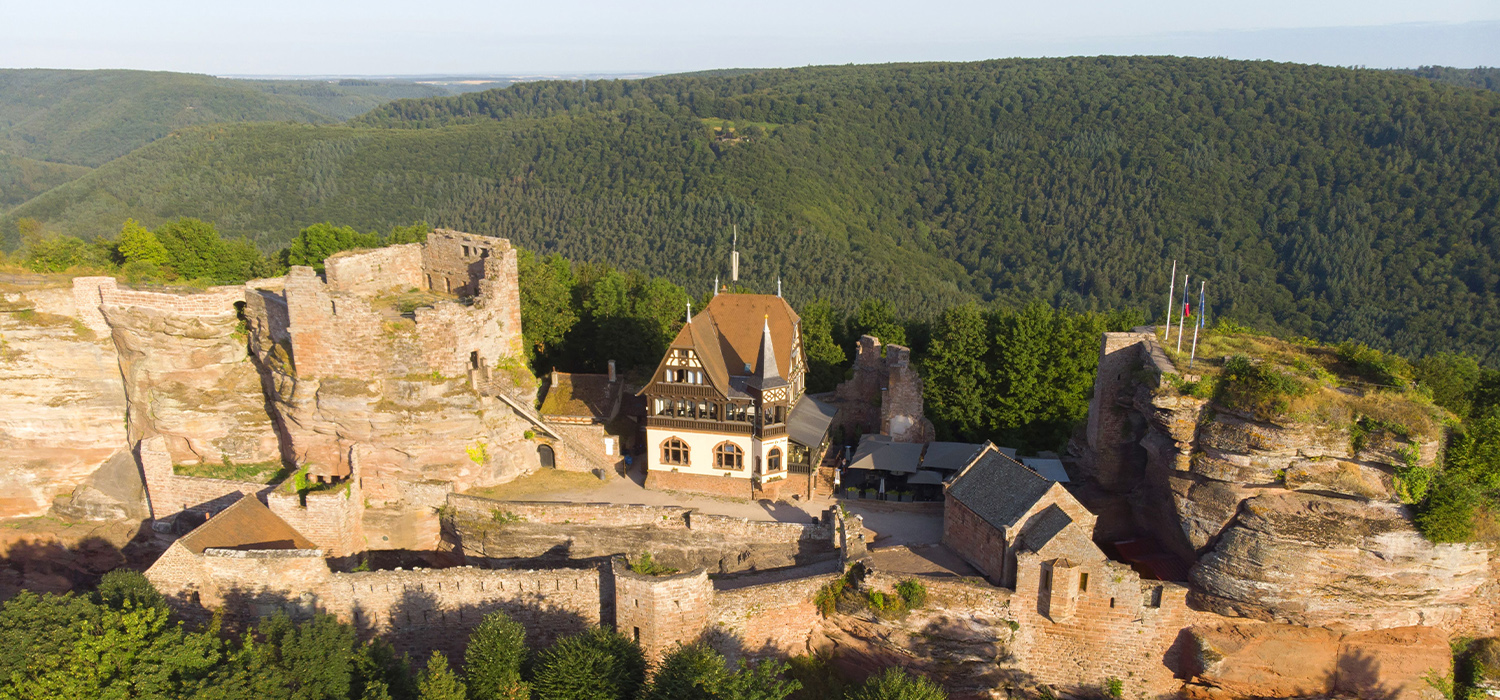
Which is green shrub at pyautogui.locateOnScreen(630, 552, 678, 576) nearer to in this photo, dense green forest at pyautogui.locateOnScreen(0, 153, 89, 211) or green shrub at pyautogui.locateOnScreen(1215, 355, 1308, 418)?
green shrub at pyautogui.locateOnScreen(1215, 355, 1308, 418)

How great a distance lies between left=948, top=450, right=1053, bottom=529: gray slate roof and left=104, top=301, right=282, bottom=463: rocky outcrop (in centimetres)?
2630

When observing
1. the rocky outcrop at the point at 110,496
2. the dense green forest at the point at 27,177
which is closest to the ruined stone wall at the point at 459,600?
the rocky outcrop at the point at 110,496

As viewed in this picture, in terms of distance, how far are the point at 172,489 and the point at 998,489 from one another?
3019 centimetres

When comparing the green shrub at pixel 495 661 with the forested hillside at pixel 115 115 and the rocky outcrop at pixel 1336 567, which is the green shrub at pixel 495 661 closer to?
the rocky outcrop at pixel 1336 567

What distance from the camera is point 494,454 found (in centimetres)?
3322

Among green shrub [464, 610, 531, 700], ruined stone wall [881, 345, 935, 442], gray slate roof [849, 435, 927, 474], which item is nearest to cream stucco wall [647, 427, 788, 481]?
gray slate roof [849, 435, 927, 474]

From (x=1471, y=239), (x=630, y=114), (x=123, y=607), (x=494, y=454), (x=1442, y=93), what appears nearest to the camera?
(x=123, y=607)

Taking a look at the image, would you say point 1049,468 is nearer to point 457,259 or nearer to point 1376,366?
point 1376,366

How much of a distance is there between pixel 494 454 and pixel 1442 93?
9901 centimetres

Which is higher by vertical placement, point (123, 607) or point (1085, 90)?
point (1085, 90)

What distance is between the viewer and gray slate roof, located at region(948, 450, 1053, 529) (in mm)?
25125

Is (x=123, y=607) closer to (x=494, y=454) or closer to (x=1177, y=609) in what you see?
(x=494, y=454)

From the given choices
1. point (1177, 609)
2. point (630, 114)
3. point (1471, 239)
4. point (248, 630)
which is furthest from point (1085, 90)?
point (248, 630)

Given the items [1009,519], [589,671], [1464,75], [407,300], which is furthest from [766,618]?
[1464,75]
